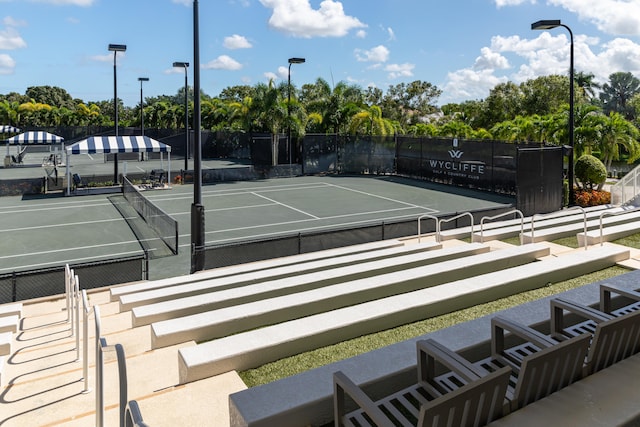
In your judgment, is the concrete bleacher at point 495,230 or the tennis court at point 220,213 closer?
the concrete bleacher at point 495,230

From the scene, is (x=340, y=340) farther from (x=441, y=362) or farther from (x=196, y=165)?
(x=196, y=165)

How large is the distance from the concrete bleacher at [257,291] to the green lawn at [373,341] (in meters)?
2.45

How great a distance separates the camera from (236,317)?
24.8ft

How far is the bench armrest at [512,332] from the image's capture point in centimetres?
479

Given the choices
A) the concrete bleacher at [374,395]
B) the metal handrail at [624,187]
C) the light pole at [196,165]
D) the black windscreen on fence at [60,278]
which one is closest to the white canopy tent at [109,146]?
the light pole at [196,165]

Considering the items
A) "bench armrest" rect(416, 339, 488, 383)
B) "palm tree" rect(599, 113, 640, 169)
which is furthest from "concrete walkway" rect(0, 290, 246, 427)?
"palm tree" rect(599, 113, 640, 169)

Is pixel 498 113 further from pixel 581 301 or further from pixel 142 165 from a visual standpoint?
pixel 581 301

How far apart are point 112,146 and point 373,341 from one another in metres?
29.4

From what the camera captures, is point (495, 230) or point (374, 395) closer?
point (374, 395)

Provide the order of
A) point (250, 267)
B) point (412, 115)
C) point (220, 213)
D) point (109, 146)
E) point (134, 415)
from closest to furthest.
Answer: point (134, 415), point (250, 267), point (220, 213), point (109, 146), point (412, 115)

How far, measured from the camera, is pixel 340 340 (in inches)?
277

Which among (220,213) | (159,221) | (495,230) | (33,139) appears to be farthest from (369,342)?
(33,139)

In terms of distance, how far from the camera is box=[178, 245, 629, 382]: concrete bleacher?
5977 millimetres

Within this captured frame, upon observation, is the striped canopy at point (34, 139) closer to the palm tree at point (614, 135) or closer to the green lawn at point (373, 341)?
the palm tree at point (614, 135)
